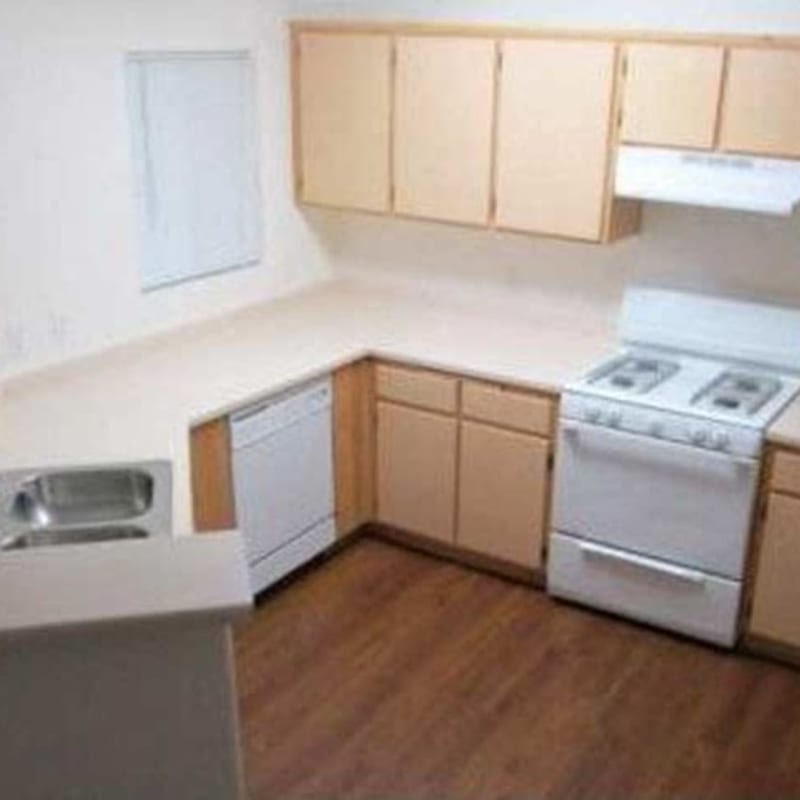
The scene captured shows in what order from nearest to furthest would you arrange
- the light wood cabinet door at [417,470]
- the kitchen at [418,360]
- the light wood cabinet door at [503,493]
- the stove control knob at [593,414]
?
the kitchen at [418,360], the stove control knob at [593,414], the light wood cabinet door at [503,493], the light wood cabinet door at [417,470]

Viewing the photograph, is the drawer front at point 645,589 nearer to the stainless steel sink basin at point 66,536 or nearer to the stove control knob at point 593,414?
the stove control knob at point 593,414

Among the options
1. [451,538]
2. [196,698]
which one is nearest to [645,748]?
[451,538]

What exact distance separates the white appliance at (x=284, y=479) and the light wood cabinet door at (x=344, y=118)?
882mm

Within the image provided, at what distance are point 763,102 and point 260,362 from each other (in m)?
1.83

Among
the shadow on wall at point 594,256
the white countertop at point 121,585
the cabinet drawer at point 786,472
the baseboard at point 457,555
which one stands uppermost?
the white countertop at point 121,585

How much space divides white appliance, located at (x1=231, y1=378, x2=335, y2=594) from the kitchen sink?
0.80 meters

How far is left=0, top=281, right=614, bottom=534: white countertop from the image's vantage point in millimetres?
2820

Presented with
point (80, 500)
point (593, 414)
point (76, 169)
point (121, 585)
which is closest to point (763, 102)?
point (593, 414)

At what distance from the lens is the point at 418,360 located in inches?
145

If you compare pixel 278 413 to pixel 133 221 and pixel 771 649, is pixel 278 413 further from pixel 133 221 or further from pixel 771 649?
pixel 771 649

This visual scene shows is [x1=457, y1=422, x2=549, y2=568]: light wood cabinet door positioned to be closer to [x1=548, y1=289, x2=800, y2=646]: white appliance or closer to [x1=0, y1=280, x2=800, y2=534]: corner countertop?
[x1=548, y1=289, x2=800, y2=646]: white appliance

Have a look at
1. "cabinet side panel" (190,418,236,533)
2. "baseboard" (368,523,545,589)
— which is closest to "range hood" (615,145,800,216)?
"baseboard" (368,523,545,589)

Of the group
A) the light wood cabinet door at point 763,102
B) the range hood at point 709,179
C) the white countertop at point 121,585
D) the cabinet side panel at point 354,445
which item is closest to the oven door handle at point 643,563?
the cabinet side panel at point 354,445

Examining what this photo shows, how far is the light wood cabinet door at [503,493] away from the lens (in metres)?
3.59
